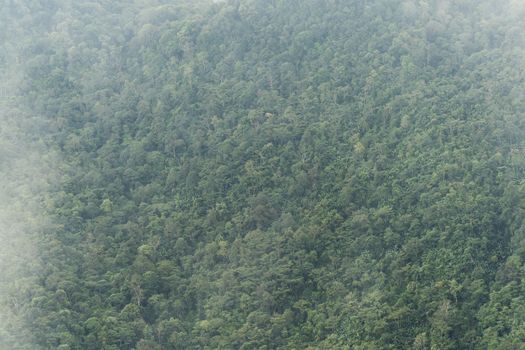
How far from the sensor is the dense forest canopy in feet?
141

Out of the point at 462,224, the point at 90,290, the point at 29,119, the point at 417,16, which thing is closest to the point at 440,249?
the point at 462,224

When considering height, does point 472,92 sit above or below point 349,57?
below

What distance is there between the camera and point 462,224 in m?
44.3

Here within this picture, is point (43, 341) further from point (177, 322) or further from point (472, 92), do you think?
point (472, 92)

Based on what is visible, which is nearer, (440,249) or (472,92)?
(440,249)

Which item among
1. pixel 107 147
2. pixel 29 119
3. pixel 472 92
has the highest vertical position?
pixel 29 119

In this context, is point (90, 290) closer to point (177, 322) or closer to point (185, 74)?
point (177, 322)

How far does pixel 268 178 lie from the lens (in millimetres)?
51281

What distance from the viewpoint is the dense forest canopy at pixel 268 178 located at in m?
43.1

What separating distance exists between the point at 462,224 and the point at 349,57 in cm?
1676

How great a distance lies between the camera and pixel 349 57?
57625 millimetres

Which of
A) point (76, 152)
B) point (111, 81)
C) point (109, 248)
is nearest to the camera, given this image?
point (109, 248)

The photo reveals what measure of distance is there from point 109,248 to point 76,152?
911cm

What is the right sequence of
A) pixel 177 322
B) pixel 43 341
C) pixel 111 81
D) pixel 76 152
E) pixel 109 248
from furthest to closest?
pixel 111 81
pixel 76 152
pixel 109 248
pixel 177 322
pixel 43 341
